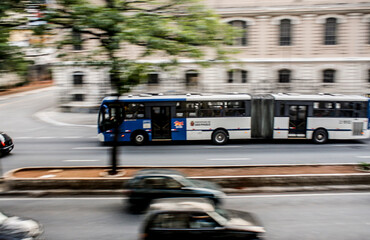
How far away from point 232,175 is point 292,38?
19953 mm

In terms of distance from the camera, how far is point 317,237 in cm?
745

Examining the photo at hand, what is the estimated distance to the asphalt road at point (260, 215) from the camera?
7.69m

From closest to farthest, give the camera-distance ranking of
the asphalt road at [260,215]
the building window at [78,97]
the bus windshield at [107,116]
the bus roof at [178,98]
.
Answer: the asphalt road at [260,215], the bus windshield at [107,116], the bus roof at [178,98], the building window at [78,97]

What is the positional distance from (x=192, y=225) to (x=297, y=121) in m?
13.7

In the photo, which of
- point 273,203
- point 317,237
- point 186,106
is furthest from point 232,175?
point 186,106

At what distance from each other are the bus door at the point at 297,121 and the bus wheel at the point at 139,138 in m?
8.67

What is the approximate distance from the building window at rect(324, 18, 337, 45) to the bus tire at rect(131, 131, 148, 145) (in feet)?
62.5

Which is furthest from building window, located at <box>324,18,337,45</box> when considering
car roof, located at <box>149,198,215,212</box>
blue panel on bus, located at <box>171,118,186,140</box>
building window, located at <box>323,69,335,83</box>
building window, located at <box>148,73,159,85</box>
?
car roof, located at <box>149,198,215,212</box>

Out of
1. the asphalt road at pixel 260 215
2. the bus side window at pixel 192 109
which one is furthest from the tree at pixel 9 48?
the bus side window at pixel 192 109

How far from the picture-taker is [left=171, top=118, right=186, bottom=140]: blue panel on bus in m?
17.8

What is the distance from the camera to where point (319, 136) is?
1802cm

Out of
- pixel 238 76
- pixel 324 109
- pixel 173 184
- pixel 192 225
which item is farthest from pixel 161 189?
pixel 238 76

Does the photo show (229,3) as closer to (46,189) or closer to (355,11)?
(355,11)

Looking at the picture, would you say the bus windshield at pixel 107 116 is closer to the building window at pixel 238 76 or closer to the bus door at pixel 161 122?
the bus door at pixel 161 122
